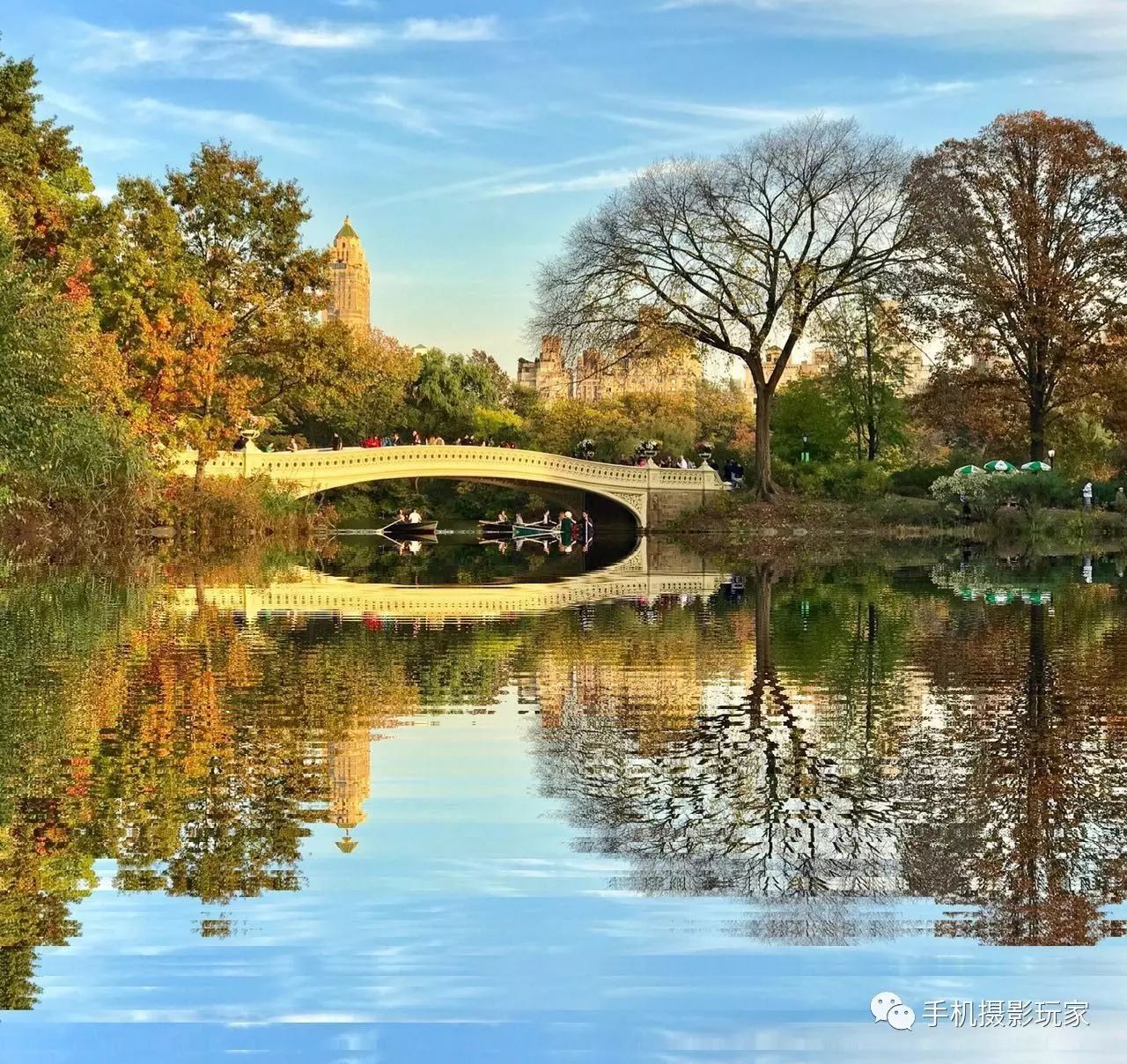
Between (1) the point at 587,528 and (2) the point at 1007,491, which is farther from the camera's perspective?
(1) the point at 587,528

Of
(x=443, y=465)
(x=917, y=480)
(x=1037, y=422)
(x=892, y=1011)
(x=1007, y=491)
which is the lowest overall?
(x=892, y=1011)

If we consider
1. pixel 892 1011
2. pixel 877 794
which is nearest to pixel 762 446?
pixel 877 794

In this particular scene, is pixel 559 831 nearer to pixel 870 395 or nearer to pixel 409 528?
pixel 870 395

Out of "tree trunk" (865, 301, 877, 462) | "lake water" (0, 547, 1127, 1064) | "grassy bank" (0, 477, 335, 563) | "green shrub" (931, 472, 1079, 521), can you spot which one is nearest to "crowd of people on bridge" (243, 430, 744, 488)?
"grassy bank" (0, 477, 335, 563)

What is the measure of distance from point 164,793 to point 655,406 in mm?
64918

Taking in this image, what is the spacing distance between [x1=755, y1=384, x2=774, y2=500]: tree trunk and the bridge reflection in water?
14136 millimetres

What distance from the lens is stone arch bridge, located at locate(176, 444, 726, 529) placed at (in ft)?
143

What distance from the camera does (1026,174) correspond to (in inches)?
1748

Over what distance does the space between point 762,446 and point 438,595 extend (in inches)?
887

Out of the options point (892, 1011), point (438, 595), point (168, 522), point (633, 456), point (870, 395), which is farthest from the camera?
point (633, 456)

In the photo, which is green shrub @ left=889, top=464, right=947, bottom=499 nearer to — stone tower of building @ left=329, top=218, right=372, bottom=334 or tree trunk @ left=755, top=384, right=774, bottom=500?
tree trunk @ left=755, top=384, right=774, bottom=500

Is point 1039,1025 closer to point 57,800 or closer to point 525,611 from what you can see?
point 57,800

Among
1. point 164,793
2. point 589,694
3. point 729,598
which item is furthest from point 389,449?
point 164,793

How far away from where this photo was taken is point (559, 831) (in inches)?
287
